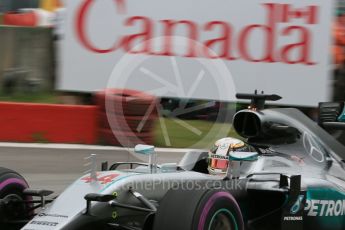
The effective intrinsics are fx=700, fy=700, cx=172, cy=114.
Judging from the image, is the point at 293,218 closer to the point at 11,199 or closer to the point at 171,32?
the point at 11,199

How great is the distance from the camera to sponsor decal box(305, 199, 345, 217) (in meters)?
5.44

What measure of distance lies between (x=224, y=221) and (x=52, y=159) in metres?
4.18

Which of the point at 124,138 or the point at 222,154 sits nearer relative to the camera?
the point at 222,154

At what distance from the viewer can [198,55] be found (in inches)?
452

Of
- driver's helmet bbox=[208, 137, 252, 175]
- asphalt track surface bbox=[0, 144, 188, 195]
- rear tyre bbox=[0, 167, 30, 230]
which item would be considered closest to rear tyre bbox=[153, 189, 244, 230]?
driver's helmet bbox=[208, 137, 252, 175]

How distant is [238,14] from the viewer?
11.6 m

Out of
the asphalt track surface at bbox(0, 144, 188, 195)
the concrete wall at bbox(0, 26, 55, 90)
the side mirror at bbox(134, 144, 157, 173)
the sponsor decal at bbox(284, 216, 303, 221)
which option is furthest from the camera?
the concrete wall at bbox(0, 26, 55, 90)

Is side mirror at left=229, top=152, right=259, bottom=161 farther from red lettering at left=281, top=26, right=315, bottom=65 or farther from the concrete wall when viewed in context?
the concrete wall

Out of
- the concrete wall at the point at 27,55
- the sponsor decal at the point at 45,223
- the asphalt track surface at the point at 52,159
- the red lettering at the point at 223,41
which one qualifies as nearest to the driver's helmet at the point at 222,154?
the sponsor decal at the point at 45,223

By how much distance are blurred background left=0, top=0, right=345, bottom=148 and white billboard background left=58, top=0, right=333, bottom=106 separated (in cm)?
23

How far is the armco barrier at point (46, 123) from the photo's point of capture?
910 cm

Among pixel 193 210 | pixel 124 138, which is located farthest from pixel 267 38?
pixel 193 210

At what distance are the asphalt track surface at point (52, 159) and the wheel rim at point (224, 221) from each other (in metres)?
3.78

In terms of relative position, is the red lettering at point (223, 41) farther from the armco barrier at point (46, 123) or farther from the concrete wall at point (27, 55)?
the armco barrier at point (46, 123)
